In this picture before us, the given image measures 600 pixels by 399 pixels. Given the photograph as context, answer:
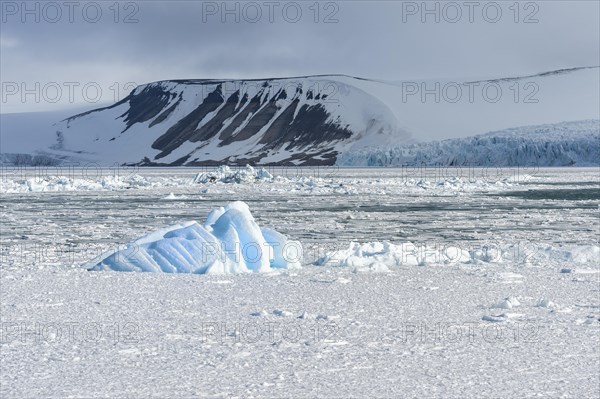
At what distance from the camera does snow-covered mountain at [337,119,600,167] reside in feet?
246

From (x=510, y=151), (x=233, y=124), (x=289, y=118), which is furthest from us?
(x=233, y=124)

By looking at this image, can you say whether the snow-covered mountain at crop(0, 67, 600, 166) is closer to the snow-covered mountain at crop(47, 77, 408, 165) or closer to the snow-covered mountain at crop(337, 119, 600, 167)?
the snow-covered mountain at crop(47, 77, 408, 165)

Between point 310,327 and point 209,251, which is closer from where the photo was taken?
point 310,327

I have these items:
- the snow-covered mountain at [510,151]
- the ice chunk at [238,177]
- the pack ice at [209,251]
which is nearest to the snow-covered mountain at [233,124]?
the snow-covered mountain at [510,151]

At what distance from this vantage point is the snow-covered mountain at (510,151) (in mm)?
75000

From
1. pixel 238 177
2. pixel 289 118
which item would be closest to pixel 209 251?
pixel 238 177

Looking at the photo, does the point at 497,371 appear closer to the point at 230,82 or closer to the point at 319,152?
the point at 319,152

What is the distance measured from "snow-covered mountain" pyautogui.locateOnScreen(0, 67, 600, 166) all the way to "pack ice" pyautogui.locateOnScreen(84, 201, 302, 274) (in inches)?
4456

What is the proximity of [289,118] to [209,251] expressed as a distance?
14224cm

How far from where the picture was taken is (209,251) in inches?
294

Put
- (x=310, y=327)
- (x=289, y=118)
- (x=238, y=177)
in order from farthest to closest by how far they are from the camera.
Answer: (x=289, y=118) < (x=238, y=177) < (x=310, y=327)

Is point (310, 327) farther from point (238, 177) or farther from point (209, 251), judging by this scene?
point (238, 177)

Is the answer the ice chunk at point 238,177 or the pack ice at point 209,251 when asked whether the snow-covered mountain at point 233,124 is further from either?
the pack ice at point 209,251

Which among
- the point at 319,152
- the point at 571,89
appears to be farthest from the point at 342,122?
the point at 571,89
